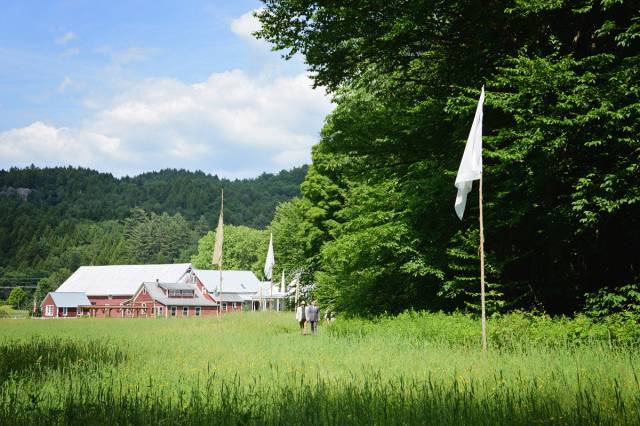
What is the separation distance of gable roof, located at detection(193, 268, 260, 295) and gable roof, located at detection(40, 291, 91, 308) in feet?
57.5

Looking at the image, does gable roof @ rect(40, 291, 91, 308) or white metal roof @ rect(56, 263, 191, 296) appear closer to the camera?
gable roof @ rect(40, 291, 91, 308)

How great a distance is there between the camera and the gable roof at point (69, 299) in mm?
84625

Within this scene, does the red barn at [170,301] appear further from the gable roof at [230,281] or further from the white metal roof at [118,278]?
the gable roof at [230,281]

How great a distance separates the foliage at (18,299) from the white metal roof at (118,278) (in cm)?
2741

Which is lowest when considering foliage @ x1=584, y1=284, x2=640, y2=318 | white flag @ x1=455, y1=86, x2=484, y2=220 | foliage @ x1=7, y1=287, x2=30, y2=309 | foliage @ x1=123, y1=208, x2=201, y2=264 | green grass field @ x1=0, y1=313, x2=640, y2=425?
foliage @ x1=7, y1=287, x2=30, y2=309

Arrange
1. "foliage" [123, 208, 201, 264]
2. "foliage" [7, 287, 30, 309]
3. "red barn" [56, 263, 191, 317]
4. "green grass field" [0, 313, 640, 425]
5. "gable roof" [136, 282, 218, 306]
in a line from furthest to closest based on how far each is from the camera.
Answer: "foliage" [123, 208, 201, 264] < "foliage" [7, 287, 30, 309] < "red barn" [56, 263, 191, 317] < "gable roof" [136, 282, 218, 306] < "green grass field" [0, 313, 640, 425]

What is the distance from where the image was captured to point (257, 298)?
103 m

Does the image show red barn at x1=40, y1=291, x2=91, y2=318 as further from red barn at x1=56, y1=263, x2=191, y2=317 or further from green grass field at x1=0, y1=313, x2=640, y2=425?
green grass field at x1=0, y1=313, x2=640, y2=425

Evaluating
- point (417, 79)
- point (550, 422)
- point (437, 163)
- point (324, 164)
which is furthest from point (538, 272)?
point (324, 164)

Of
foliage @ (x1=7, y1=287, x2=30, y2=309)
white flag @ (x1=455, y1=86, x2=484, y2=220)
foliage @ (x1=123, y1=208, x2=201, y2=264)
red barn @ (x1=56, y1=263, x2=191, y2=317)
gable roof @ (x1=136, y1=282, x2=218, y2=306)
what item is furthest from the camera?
foliage @ (x1=123, y1=208, x2=201, y2=264)

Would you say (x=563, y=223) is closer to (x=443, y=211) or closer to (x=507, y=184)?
(x=507, y=184)

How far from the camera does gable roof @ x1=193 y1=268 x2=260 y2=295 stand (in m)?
96.2

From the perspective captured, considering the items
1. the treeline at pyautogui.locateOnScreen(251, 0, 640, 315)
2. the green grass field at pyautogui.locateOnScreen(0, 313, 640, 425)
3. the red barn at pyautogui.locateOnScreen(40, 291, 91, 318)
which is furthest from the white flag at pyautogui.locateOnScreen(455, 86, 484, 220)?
the red barn at pyautogui.locateOnScreen(40, 291, 91, 318)

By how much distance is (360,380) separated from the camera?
873 centimetres
